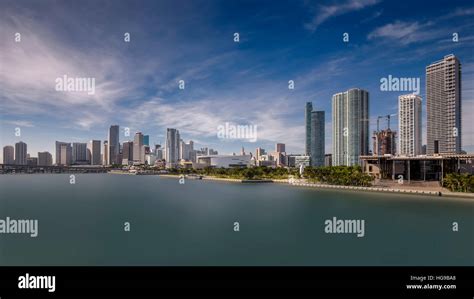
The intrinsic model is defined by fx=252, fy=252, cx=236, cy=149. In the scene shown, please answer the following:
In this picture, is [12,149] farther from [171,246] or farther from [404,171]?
[404,171]

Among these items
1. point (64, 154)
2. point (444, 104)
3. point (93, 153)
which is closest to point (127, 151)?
point (93, 153)

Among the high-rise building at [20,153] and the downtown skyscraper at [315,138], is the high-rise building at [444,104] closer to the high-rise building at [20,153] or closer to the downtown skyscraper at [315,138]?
the downtown skyscraper at [315,138]

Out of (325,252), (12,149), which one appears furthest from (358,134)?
(12,149)

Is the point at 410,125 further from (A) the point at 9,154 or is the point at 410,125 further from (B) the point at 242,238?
(A) the point at 9,154

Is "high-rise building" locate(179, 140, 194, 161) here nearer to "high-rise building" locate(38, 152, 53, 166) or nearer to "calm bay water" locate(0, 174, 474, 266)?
"high-rise building" locate(38, 152, 53, 166)

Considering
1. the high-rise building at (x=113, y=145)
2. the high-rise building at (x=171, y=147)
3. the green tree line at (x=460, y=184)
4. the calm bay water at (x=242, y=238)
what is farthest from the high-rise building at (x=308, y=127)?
the high-rise building at (x=113, y=145)

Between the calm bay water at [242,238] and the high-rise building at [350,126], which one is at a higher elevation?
the high-rise building at [350,126]

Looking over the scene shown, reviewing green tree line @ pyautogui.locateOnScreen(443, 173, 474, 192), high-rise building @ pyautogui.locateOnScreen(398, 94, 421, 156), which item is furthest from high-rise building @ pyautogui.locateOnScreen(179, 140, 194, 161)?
green tree line @ pyautogui.locateOnScreen(443, 173, 474, 192)
